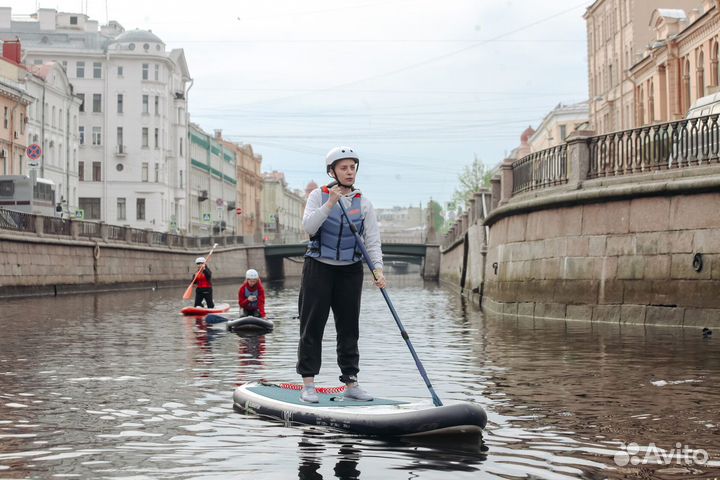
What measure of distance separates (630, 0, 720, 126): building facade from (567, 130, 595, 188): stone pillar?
72.9ft

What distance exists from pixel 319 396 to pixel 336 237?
3.96 ft

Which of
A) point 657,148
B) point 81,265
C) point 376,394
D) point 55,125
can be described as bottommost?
point 376,394

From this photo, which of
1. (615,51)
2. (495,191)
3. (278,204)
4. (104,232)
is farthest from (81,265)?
(278,204)

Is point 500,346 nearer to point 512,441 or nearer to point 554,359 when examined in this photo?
point 554,359

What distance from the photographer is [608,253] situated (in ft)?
67.1

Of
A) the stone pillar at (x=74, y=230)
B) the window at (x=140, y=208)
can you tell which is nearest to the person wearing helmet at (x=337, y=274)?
the stone pillar at (x=74, y=230)

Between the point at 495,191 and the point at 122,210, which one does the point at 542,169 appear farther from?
the point at 122,210

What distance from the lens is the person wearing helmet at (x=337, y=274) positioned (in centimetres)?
866

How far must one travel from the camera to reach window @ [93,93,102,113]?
302ft

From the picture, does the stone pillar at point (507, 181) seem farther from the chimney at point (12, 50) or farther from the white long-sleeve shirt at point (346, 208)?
the chimney at point (12, 50)

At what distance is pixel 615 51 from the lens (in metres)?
66.8

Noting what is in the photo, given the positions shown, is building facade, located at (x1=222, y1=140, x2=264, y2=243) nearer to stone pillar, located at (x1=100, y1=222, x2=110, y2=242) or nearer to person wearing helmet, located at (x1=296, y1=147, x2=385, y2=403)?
stone pillar, located at (x1=100, y1=222, x2=110, y2=242)

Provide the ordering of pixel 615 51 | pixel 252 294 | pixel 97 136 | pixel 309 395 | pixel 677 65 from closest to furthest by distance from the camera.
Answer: pixel 309 395
pixel 252 294
pixel 677 65
pixel 615 51
pixel 97 136

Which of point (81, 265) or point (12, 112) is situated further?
point (12, 112)
